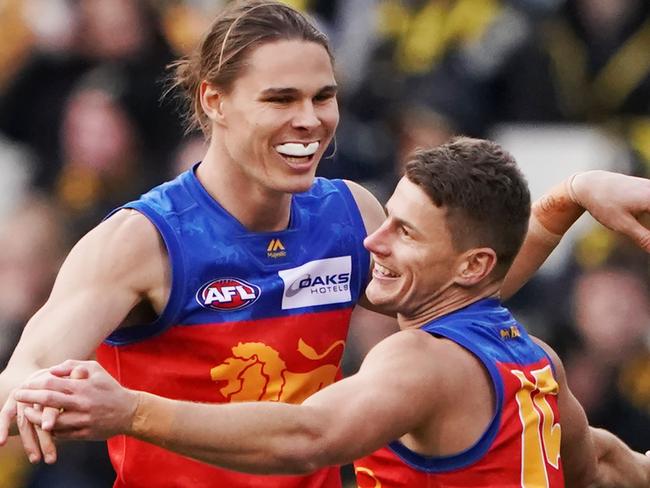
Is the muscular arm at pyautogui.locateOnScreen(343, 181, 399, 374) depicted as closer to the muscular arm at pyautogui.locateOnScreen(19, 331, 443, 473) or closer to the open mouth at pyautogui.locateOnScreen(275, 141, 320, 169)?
the open mouth at pyautogui.locateOnScreen(275, 141, 320, 169)

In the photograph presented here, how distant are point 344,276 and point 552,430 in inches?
41.3

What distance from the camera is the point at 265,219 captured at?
5.68m

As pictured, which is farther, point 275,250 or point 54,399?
point 275,250

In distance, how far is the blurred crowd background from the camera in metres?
9.38

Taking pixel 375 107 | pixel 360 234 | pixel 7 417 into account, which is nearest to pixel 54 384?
pixel 7 417

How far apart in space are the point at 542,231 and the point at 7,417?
226cm

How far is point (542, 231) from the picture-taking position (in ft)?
19.9

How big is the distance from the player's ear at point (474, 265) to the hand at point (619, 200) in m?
0.74

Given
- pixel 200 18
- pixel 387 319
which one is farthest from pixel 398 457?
pixel 200 18

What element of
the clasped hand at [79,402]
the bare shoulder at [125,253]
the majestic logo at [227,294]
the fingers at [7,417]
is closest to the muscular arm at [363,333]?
the majestic logo at [227,294]

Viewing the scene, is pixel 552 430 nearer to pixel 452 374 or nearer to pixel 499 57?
pixel 452 374

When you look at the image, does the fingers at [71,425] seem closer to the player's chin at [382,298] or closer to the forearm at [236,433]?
the forearm at [236,433]

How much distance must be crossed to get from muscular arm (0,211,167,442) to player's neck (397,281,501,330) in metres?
0.85

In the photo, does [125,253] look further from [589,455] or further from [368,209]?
[589,455]
